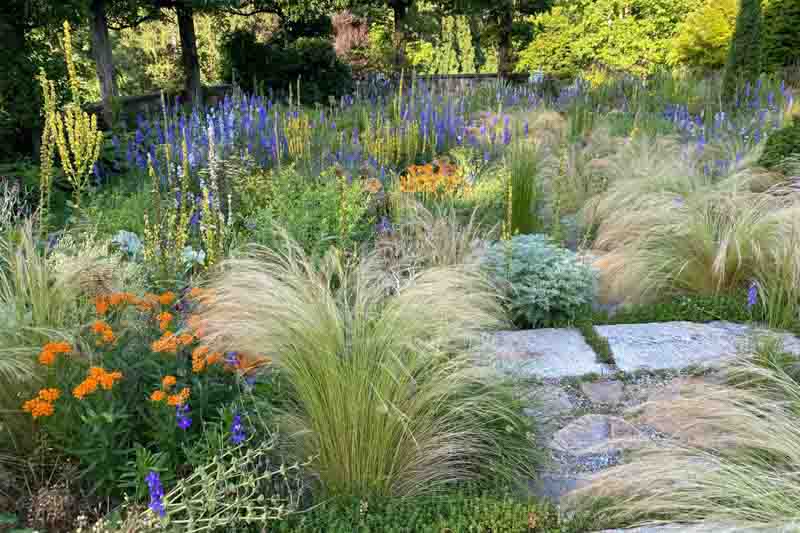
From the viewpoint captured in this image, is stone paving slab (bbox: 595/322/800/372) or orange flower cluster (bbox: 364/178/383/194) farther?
orange flower cluster (bbox: 364/178/383/194)

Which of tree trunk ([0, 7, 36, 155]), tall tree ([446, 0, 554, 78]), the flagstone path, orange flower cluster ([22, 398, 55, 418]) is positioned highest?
tall tree ([446, 0, 554, 78])

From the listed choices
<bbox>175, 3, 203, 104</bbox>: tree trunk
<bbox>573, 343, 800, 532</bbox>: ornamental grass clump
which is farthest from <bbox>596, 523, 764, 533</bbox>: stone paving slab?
<bbox>175, 3, 203, 104</bbox>: tree trunk

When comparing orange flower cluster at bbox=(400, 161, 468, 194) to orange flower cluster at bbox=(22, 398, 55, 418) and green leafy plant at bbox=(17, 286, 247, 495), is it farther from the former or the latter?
orange flower cluster at bbox=(22, 398, 55, 418)

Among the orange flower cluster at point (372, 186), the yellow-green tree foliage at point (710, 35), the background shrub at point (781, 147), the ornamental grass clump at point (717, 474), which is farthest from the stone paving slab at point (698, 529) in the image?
the yellow-green tree foliage at point (710, 35)

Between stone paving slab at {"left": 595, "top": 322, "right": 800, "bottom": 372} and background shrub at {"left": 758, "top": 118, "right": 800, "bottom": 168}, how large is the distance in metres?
2.06

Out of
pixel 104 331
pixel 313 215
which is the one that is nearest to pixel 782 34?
pixel 313 215

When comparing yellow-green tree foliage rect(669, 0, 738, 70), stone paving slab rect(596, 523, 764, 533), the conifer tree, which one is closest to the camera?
stone paving slab rect(596, 523, 764, 533)

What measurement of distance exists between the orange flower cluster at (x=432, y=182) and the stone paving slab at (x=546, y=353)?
5.24 feet

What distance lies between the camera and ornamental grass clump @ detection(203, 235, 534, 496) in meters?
2.14

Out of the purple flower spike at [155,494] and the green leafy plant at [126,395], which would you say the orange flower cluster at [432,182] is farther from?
the purple flower spike at [155,494]

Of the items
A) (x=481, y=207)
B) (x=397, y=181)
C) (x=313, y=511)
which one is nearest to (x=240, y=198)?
(x=397, y=181)

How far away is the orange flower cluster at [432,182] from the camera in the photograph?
467cm

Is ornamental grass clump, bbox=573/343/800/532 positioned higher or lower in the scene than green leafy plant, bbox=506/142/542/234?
lower

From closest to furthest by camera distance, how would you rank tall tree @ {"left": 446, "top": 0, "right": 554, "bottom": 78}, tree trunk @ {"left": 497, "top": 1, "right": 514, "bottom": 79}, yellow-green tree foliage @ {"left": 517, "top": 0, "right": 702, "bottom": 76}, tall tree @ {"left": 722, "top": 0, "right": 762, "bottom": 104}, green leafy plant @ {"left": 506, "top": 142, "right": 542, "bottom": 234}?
green leafy plant @ {"left": 506, "top": 142, "right": 542, "bottom": 234}, tall tree @ {"left": 722, "top": 0, "right": 762, "bottom": 104}, tall tree @ {"left": 446, "top": 0, "right": 554, "bottom": 78}, tree trunk @ {"left": 497, "top": 1, "right": 514, "bottom": 79}, yellow-green tree foliage @ {"left": 517, "top": 0, "right": 702, "bottom": 76}
